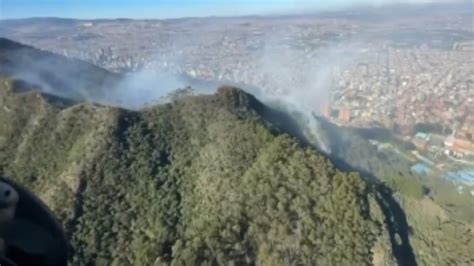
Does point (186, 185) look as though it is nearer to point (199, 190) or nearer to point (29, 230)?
point (199, 190)

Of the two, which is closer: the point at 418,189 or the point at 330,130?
the point at 418,189

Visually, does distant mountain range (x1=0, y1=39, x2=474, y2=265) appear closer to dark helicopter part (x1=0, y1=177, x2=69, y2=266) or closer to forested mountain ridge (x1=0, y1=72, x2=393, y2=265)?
forested mountain ridge (x1=0, y1=72, x2=393, y2=265)

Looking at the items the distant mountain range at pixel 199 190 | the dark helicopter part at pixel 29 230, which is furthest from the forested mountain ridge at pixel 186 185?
the dark helicopter part at pixel 29 230

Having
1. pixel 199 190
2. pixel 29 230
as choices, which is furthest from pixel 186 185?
pixel 29 230

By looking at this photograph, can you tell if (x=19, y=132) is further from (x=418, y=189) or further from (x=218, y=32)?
(x=218, y=32)

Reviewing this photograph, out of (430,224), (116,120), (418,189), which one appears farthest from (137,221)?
(418,189)
